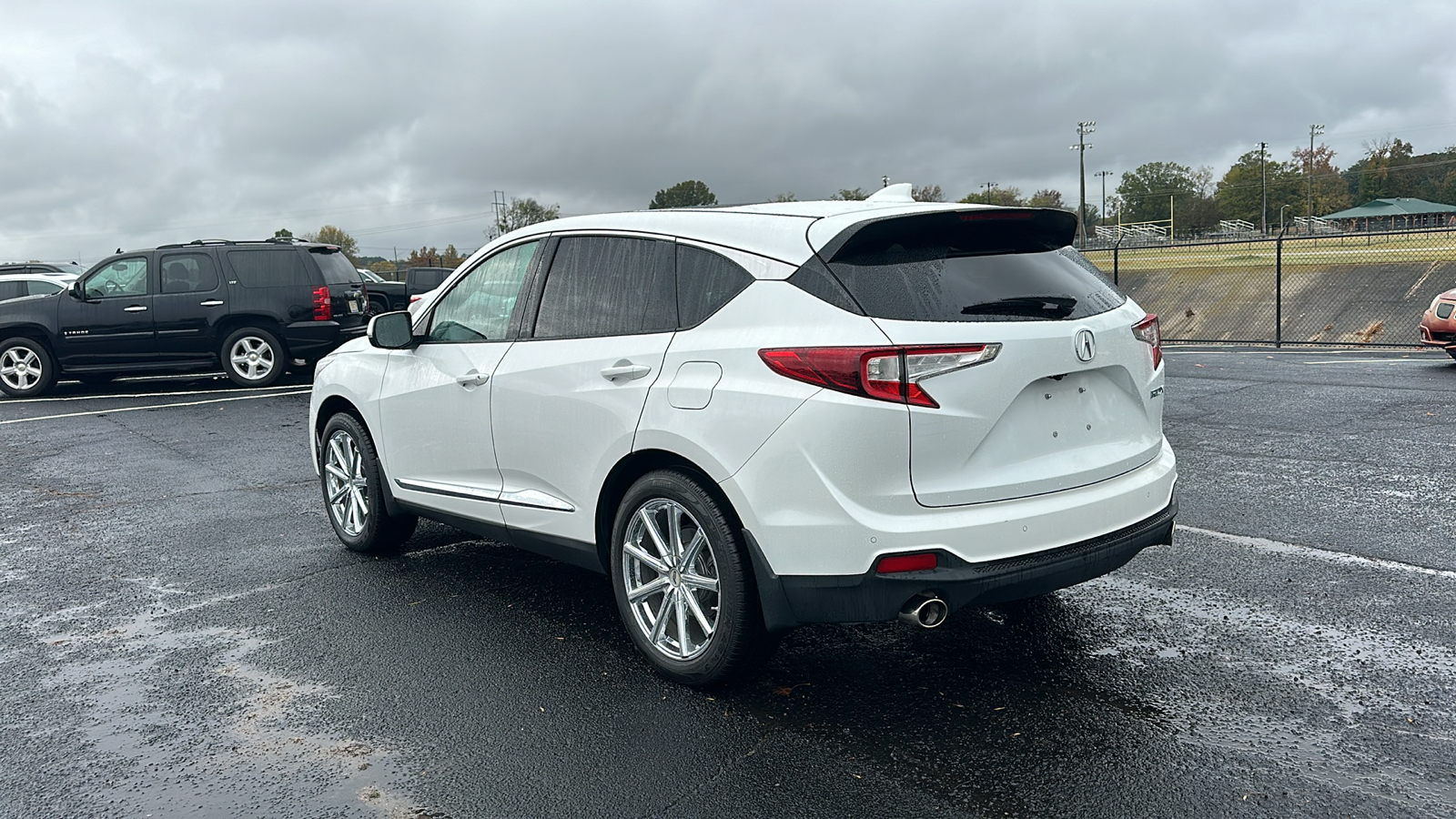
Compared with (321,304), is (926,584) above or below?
below

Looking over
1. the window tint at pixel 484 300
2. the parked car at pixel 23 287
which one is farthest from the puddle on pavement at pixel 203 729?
the parked car at pixel 23 287

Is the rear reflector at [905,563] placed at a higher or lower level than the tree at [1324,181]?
lower

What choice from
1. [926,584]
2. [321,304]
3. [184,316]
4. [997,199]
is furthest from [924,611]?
[997,199]

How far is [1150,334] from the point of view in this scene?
4191 mm

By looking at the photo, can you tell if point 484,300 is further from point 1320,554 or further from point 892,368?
point 1320,554

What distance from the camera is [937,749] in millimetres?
3430

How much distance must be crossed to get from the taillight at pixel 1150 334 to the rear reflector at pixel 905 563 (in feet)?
4.27

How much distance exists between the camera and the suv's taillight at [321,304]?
50.0ft

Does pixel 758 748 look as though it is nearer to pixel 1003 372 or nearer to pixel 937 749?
pixel 937 749

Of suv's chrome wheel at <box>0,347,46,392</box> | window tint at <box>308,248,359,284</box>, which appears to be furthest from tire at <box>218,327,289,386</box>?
suv's chrome wheel at <box>0,347,46,392</box>

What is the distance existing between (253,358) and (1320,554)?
13795mm

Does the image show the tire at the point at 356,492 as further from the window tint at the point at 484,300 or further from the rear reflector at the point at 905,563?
the rear reflector at the point at 905,563

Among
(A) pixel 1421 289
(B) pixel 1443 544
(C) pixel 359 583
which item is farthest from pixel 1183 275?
(C) pixel 359 583

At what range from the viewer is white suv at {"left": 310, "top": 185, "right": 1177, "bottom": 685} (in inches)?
134
